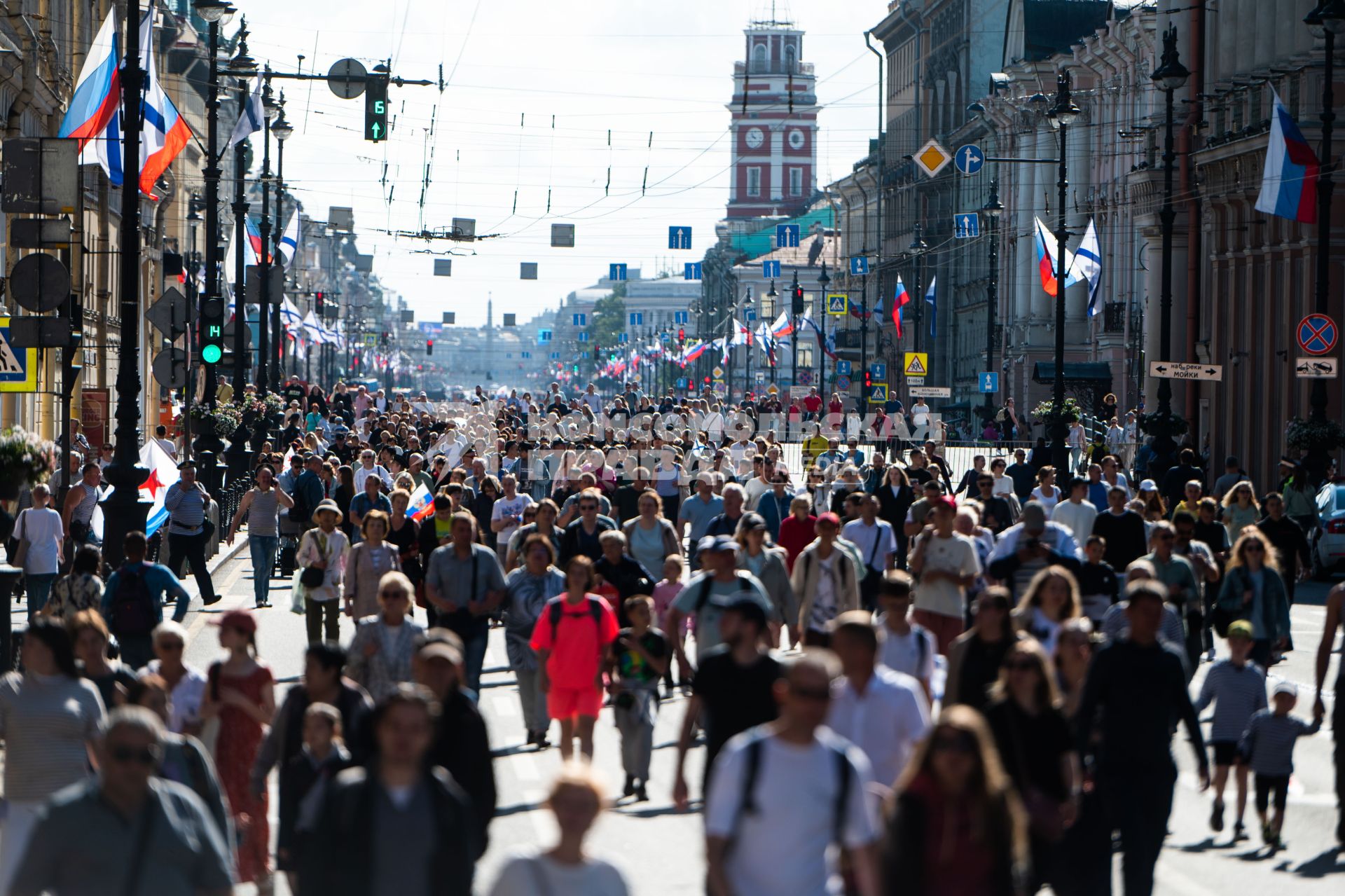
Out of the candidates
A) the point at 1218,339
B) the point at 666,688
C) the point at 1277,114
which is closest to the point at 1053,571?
the point at 666,688

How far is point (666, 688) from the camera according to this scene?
17.7 metres

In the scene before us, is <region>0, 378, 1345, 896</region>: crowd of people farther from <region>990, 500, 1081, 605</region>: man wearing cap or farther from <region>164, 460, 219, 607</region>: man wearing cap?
<region>164, 460, 219, 607</region>: man wearing cap

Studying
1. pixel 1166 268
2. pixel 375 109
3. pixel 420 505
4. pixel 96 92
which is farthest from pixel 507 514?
pixel 1166 268

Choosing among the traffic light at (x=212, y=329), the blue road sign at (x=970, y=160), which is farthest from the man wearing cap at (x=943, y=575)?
the blue road sign at (x=970, y=160)

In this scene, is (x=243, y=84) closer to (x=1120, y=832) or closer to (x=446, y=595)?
(x=446, y=595)

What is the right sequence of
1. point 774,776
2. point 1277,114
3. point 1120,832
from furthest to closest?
1. point 1277,114
2. point 1120,832
3. point 774,776

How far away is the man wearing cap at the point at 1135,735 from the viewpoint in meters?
9.52

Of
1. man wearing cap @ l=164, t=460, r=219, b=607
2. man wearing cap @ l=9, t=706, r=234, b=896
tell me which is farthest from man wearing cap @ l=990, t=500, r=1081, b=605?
man wearing cap @ l=164, t=460, r=219, b=607

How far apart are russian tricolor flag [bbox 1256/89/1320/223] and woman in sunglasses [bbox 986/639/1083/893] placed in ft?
97.1

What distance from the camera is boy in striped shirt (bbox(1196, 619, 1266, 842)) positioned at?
40.9 ft

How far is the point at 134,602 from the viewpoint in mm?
14422

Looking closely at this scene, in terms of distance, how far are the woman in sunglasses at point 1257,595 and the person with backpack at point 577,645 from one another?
4.67 m

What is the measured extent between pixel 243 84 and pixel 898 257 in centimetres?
6836

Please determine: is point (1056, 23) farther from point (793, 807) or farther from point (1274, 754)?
point (793, 807)
